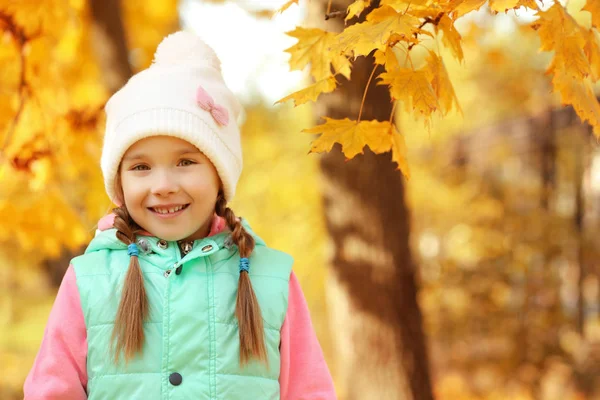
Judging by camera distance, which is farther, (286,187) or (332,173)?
(286,187)

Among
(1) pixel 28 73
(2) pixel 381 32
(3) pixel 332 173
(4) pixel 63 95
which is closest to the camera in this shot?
(2) pixel 381 32

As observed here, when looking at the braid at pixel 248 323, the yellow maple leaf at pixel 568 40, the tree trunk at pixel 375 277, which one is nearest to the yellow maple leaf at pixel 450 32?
the yellow maple leaf at pixel 568 40

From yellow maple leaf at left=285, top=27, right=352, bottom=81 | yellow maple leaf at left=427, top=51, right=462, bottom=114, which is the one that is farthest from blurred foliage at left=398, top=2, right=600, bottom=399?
yellow maple leaf at left=427, top=51, right=462, bottom=114

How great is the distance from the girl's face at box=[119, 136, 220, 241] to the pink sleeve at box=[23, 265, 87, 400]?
0.88 ft

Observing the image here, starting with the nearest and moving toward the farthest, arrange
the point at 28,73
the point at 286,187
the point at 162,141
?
the point at 162,141, the point at 28,73, the point at 286,187

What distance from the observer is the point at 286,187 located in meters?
7.62

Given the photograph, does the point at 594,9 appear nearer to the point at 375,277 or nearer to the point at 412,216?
the point at 375,277

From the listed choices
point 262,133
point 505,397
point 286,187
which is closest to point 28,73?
point 286,187

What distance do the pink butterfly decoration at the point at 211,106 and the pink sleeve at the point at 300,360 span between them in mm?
532

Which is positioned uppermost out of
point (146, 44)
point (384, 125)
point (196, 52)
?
point (146, 44)

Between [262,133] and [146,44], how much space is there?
1.67 meters

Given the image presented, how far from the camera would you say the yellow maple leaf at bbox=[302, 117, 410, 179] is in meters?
2.09

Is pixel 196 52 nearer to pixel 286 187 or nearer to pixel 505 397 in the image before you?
pixel 286 187

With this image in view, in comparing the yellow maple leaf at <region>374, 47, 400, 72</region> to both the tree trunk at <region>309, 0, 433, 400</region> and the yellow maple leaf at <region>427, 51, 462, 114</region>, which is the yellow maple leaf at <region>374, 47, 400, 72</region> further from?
the tree trunk at <region>309, 0, 433, 400</region>
